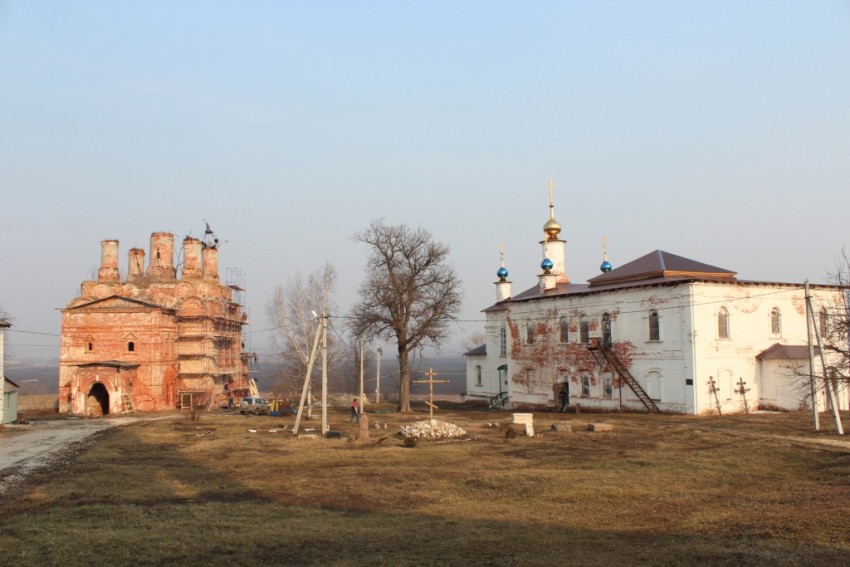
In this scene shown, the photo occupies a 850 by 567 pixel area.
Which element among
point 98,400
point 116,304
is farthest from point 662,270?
point 98,400

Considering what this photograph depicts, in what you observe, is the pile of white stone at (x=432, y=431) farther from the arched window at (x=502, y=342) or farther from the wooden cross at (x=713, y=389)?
the arched window at (x=502, y=342)

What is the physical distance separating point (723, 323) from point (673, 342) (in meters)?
2.71

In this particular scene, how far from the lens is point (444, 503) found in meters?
15.5

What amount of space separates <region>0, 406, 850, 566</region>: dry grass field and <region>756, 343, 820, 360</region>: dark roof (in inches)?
377

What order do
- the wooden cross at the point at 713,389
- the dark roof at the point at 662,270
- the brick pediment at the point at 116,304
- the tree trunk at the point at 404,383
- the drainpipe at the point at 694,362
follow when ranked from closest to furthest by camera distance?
1. the drainpipe at the point at 694,362
2. the wooden cross at the point at 713,389
3. the dark roof at the point at 662,270
4. the tree trunk at the point at 404,383
5. the brick pediment at the point at 116,304

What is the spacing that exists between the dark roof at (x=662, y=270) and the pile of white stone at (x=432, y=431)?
17314 mm

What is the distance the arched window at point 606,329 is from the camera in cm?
4075

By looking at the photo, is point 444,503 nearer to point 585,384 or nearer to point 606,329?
point 606,329

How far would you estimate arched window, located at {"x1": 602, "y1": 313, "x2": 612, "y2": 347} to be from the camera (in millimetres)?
40750

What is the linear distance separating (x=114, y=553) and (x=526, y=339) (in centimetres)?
3835

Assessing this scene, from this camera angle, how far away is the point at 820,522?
12516 mm

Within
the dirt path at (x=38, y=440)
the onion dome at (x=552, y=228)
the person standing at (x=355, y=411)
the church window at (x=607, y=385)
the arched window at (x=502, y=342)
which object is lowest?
the dirt path at (x=38, y=440)

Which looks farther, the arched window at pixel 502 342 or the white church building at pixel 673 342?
the arched window at pixel 502 342

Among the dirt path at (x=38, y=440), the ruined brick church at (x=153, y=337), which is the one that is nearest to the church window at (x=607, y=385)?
the dirt path at (x=38, y=440)
